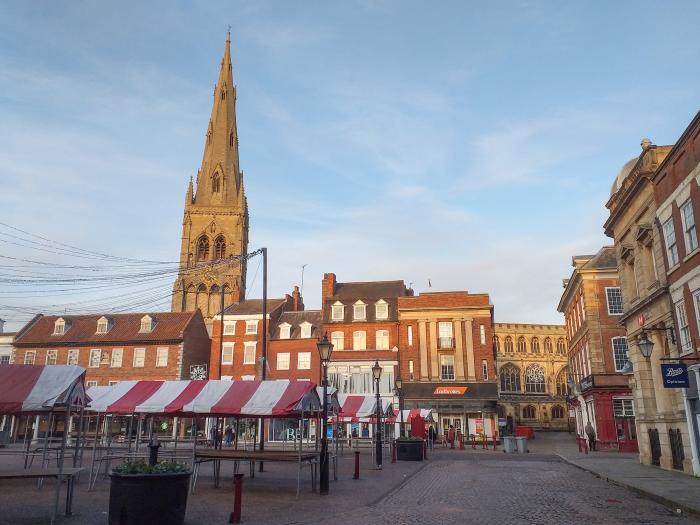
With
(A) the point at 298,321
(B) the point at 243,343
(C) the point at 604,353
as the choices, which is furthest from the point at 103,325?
(C) the point at 604,353

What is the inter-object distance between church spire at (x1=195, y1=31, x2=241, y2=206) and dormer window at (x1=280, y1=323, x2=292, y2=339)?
149ft

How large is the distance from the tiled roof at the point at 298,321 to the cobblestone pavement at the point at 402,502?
1301 inches

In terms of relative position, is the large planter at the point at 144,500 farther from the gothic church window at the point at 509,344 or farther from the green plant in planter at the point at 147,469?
the gothic church window at the point at 509,344

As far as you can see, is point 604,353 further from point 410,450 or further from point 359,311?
point 359,311

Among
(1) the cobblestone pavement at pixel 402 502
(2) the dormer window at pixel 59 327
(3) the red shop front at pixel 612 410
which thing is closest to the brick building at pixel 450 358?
(3) the red shop front at pixel 612 410

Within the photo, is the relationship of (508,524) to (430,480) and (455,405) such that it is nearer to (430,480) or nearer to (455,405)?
(430,480)

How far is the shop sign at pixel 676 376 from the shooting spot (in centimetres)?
1711

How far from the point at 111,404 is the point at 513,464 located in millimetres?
17269

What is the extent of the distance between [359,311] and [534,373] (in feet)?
159

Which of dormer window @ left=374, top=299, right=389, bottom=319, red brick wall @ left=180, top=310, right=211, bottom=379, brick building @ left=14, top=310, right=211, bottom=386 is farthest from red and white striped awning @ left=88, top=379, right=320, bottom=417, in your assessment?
dormer window @ left=374, top=299, right=389, bottom=319

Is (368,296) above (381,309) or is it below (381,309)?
above

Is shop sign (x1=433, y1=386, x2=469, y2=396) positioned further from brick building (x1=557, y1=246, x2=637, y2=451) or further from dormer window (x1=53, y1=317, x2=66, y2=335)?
dormer window (x1=53, y1=317, x2=66, y2=335)

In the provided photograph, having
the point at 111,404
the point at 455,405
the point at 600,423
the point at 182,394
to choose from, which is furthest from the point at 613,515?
the point at 455,405

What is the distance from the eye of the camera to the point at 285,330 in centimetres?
5322
